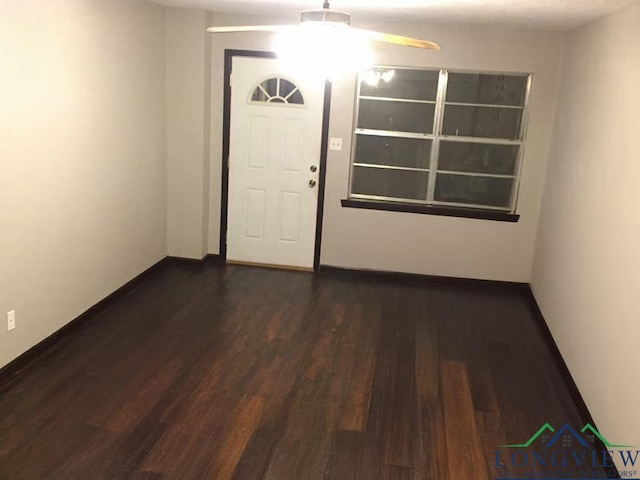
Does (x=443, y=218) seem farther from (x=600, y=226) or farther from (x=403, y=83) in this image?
(x=600, y=226)

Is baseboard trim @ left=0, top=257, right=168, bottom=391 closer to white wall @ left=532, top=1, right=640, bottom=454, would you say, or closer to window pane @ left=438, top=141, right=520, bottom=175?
window pane @ left=438, top=141, right=520, bottom=175

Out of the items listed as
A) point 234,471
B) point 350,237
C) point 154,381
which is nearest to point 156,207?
point 350,237

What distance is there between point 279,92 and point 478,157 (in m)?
1.87

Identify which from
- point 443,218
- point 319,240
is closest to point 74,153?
point 319,240

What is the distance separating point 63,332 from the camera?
13.0 feet

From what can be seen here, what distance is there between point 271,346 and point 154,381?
0.86 m

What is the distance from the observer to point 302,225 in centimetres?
568

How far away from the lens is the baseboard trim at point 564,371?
302 cm

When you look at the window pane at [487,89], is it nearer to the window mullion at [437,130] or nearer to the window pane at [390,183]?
the window mullion at [437,130]

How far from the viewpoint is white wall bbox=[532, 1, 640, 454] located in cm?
285

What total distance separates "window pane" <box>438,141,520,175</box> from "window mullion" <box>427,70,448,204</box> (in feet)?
0.18

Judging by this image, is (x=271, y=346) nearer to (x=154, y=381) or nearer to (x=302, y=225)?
(x=154, y=381)

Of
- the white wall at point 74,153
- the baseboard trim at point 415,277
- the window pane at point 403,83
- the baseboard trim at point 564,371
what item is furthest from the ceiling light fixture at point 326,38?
the baseboard trim at point 415,277
